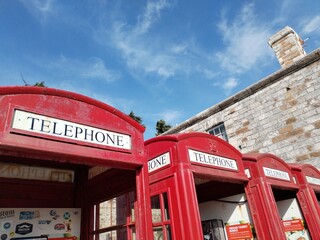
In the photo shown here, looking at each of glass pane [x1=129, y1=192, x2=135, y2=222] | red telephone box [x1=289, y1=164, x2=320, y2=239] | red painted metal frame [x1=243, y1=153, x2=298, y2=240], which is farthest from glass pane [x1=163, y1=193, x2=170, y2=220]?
red telephone box [x1=289, y1=164, x2=320, y2=239]

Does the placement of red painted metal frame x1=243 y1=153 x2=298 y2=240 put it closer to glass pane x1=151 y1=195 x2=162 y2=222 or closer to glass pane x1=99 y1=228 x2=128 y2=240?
glass pane x1=151 y1=195 x2=162 y2=222

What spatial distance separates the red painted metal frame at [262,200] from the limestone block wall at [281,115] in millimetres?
4027

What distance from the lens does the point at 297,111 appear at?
8.71m

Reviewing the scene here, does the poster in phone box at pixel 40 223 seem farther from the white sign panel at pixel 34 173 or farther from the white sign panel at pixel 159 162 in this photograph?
the white sign panel at pixel 159 162

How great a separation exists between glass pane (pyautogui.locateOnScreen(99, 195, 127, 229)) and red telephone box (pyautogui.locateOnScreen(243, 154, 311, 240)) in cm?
236

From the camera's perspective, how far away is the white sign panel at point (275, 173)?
486 cm

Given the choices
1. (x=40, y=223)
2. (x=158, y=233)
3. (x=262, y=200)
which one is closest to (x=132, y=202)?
(x=158, y=233)

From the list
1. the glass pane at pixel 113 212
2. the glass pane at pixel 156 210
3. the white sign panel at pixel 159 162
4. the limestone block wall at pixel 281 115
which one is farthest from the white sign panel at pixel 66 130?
the limestone block wall at pixel 281 115

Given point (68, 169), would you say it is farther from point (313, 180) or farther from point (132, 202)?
point (313, 180)

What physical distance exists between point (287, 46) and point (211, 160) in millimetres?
8443

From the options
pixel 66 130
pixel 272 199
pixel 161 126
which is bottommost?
pixel 272 199

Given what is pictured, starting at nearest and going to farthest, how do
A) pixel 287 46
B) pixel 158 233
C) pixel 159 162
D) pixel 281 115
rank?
pixel 158 233, pixel 159 162, pixel 281 115, pixel 287 46

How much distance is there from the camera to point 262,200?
435cm

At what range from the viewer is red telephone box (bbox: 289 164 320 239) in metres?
5.35
